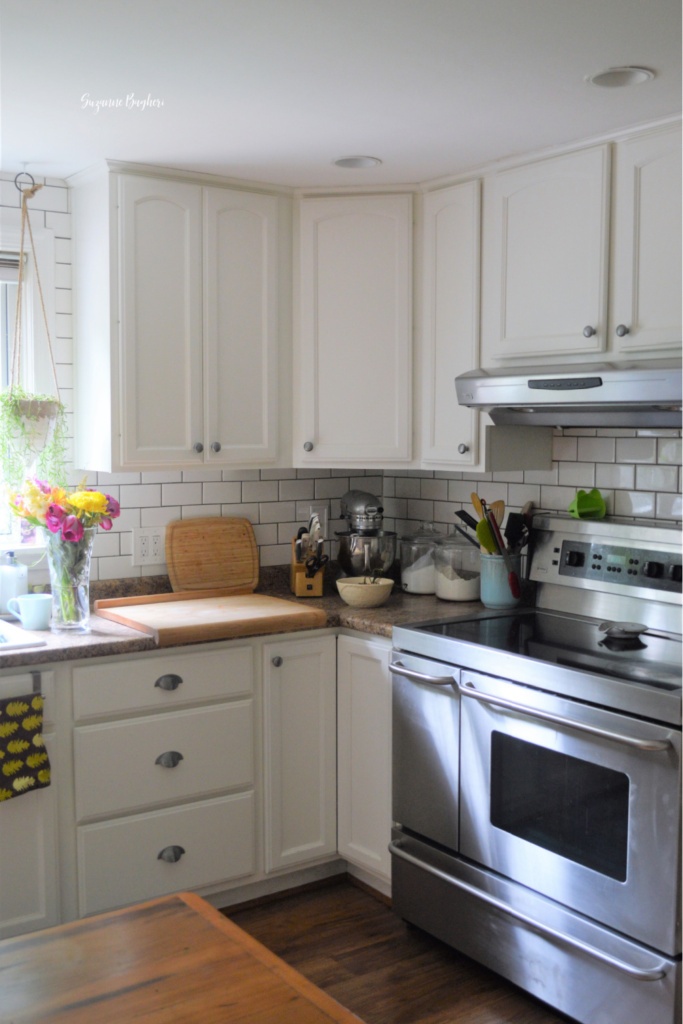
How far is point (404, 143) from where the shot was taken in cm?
283

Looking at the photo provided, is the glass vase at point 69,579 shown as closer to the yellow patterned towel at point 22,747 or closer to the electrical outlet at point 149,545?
the yellow patterned towel at point 22,747

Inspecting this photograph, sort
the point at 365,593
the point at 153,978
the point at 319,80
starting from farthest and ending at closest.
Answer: the point at 365,593 → the point at 319,80 → the point at 153,978

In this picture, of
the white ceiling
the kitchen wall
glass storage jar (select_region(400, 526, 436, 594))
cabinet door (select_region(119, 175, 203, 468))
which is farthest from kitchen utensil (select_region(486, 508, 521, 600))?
the white ceiling

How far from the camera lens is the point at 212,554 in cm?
355

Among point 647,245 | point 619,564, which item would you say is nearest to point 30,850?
point 619,564

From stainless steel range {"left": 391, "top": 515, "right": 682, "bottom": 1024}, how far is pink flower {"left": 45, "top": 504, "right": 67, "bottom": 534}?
3.39 feet

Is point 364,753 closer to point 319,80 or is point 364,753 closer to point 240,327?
point 240,327

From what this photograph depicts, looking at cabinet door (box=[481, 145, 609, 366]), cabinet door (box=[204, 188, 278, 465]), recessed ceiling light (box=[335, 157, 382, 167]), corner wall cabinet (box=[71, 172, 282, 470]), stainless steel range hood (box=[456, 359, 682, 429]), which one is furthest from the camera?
cabinet door (box=[204, 188, 278, 465])

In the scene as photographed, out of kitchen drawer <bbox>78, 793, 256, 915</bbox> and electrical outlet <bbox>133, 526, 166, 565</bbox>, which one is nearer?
kitchen drawer <bbox>78, 793, 256, 915</bbox>

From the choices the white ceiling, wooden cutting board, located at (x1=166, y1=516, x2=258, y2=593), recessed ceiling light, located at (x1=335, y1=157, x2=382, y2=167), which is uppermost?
recessed ceiling light, located at (x1=335, y1=157, x2=382, y2=167)

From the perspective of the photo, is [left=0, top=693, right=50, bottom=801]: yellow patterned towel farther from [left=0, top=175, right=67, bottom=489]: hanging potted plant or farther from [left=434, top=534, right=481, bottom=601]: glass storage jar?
[left=434, top=534, right=481, bottom=601]: glass storage jar

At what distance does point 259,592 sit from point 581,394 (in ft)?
4.87

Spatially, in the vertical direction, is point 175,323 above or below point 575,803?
above

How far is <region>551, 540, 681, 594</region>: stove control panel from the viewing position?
9.21 ft
